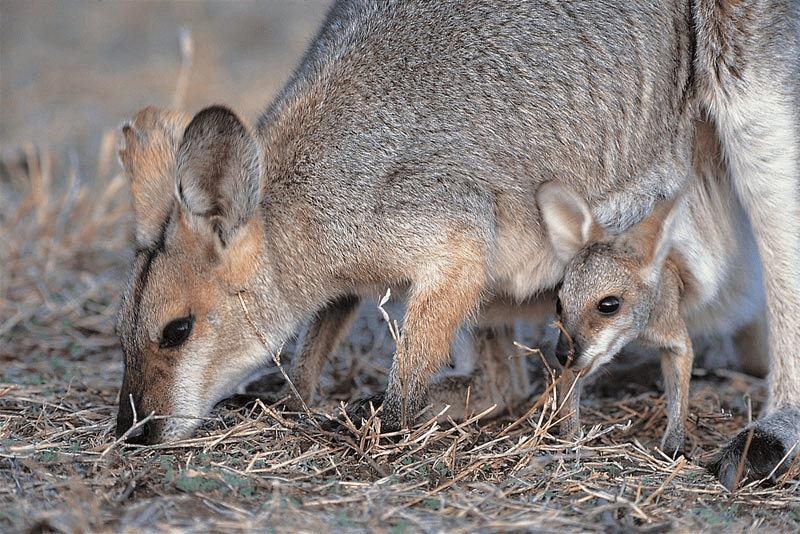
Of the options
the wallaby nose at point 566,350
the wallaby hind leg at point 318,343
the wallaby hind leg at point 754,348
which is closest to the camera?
the wallaby nose at point 566,350

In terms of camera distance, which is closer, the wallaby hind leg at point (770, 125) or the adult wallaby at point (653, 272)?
the adult wallaby at point (653, 272)

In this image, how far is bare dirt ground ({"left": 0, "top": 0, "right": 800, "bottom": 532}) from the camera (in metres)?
2.88

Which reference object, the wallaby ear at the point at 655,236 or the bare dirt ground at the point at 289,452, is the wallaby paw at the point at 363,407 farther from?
the wallaby ear at the point at 655,236

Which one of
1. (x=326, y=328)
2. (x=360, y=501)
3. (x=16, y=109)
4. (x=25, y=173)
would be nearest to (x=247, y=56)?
(x=16, y=109)

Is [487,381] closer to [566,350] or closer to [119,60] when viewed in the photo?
[566,350]

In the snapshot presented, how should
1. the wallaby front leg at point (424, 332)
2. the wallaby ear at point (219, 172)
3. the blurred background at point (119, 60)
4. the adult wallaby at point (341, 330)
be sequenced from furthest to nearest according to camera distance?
1. the blurred background at point (119, 60)
2. the adult wallaby at point (341, 330)
3. the wallaby front leg at point (424, 332)
4. the wallaby ear at point (219, 172)

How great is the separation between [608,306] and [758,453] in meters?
0.78

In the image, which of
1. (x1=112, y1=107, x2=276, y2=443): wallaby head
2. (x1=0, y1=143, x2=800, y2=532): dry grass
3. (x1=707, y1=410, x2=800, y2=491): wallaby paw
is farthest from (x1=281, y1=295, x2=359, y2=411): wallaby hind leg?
(x1=707, y1=410, x2=800, y2=491): wallaby paw

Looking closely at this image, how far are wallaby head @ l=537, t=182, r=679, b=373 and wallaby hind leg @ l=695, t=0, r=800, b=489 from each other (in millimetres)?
417

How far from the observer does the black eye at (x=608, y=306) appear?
3848mm

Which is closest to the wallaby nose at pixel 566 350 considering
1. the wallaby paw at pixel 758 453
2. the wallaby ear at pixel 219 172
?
the wallaby paw at pixel 758 453

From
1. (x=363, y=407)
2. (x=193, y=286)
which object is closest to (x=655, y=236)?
(x=363, y=407)

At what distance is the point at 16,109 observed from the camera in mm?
8555

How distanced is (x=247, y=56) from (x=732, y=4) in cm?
691
